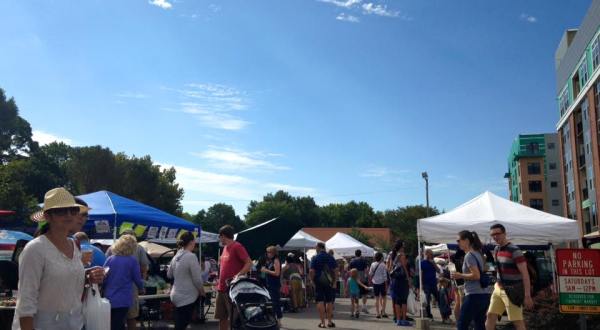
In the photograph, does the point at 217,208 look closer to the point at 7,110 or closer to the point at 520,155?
the point at 7,110

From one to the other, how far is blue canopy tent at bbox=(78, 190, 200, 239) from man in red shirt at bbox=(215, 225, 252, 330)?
12.1 ft

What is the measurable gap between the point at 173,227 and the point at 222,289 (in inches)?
187

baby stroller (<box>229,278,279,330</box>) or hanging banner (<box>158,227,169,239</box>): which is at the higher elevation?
hanging banner (<box>158,227,169,239</box>)

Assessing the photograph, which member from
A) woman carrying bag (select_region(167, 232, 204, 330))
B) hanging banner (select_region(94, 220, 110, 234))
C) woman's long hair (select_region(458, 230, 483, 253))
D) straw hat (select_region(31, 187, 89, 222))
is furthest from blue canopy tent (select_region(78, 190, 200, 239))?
straw hat (select_region(31, 187, 89, 222))

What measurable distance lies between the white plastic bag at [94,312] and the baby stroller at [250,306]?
3.91 meters

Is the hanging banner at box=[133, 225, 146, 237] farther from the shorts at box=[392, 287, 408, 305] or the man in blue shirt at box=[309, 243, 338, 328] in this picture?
the shorts at box=[392, 287, 408, 305]

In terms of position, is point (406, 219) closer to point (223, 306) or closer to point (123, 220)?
point (123, 220)

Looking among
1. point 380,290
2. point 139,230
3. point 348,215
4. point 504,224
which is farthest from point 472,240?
point 348,215

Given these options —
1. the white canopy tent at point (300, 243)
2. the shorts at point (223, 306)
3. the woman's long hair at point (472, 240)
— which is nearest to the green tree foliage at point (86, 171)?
the white canopy tent at point (300, 243)

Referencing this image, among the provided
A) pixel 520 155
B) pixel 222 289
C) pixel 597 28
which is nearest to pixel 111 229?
pixel 222 289

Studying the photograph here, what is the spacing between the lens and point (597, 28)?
124 feet

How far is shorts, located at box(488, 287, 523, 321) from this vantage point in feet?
23.1

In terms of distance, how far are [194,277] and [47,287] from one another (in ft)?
13.5

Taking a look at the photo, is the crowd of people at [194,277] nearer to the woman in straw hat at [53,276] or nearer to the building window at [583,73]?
the woman in straw hat at [53,276]
